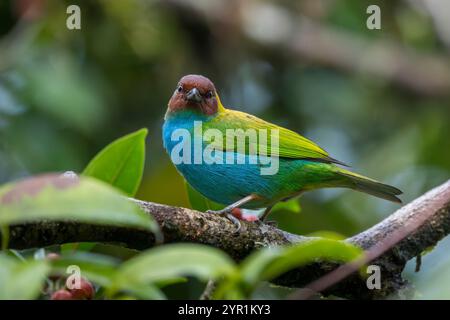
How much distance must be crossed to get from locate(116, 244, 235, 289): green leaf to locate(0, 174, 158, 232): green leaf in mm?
72

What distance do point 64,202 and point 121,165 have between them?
169cm

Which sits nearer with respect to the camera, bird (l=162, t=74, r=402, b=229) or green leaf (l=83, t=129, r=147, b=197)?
green leaf (l=83, t=129, r=147, b=197)

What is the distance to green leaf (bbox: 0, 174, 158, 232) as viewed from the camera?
4.75ft

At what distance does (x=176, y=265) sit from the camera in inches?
57.5

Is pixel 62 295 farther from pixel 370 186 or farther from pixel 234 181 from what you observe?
pixel 370 186

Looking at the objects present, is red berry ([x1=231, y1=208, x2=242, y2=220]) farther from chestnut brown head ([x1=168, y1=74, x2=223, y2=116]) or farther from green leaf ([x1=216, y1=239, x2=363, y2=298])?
green leaf ([x1=216, y1=239, x2=363, y2=298])

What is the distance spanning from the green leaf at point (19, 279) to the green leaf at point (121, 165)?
1.61 m

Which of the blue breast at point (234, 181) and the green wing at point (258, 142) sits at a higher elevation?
the green wing at point (258, 142)

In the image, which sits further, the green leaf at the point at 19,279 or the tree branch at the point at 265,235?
the tree branch at the point at 265,235

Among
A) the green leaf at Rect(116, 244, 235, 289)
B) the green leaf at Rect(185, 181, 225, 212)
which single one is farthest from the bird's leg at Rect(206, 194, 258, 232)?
the green leaf at Rect(116, 244, 235, 289)

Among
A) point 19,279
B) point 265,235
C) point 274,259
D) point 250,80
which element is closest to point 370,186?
point 265,235

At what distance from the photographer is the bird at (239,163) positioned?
13.4ft

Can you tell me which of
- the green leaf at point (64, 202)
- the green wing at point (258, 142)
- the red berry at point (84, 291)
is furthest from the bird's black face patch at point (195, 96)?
the green leaf at point (64, 202)

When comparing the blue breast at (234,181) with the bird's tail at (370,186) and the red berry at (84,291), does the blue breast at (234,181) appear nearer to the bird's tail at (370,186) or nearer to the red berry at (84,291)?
the bird's tail at (370,186)
